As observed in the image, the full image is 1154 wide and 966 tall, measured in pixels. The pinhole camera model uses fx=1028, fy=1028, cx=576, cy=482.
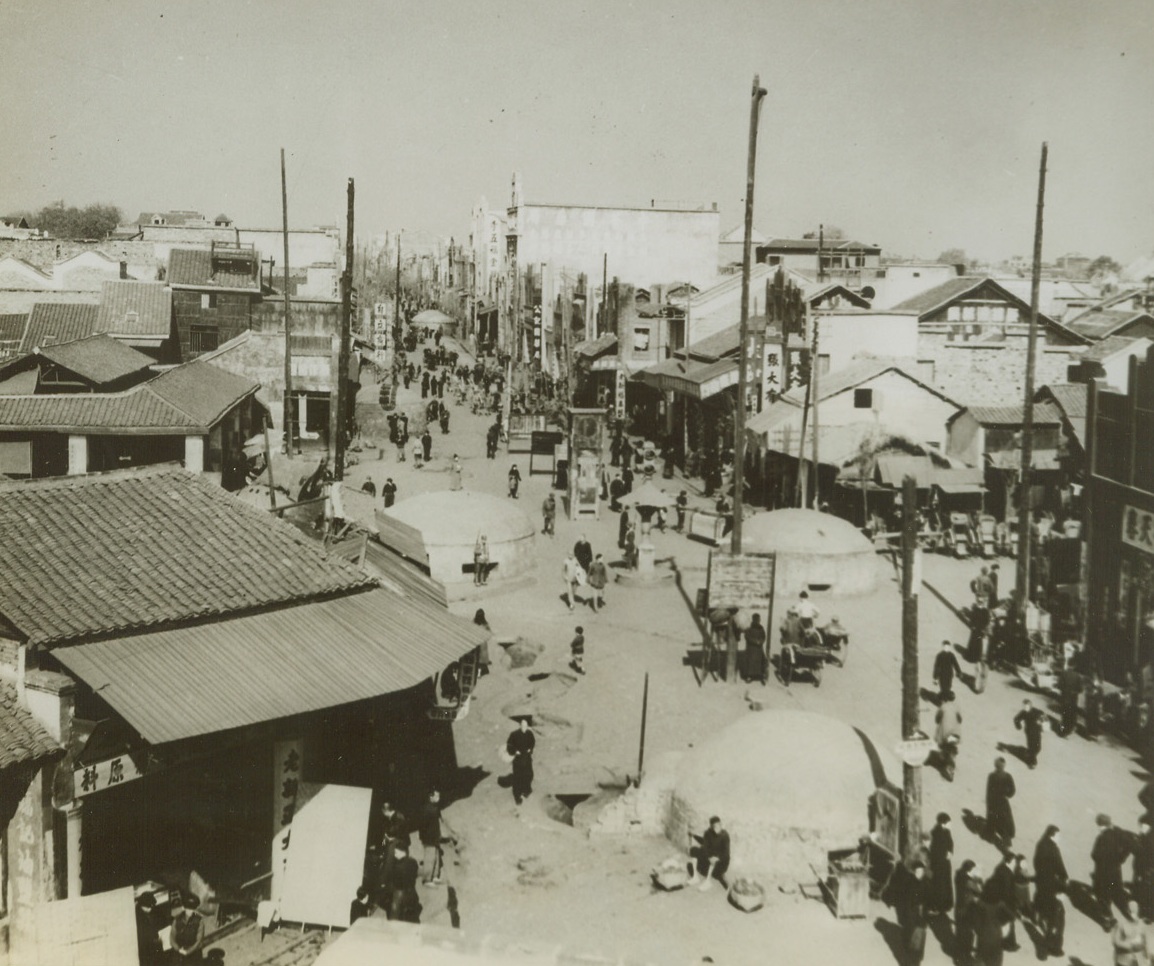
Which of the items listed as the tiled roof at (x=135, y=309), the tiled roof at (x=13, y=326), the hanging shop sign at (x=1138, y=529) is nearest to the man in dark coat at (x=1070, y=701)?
the hanging shop sign at (x=1138, y=529)

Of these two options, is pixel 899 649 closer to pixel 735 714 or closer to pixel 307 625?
pixel 735 714

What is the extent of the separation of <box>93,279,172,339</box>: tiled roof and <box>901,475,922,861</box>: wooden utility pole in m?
45.2

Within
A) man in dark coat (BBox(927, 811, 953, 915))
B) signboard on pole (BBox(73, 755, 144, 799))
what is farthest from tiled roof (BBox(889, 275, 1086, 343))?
signboard on pole (BBox(73, 755, 144, 799))

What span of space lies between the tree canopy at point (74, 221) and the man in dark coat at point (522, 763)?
85.5m

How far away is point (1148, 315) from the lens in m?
37.3

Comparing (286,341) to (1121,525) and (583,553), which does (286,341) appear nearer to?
(583,553)

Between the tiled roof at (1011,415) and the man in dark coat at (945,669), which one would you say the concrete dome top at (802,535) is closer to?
the man in dark coat at (945,669)

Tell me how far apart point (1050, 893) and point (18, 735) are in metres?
13.4

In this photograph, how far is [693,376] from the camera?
49.5m

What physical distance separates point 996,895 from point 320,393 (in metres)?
42.4

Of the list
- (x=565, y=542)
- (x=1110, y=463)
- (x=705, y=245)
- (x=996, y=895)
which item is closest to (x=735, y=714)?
(x=996, y=895)

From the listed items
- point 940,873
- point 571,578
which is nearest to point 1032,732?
point 940,873

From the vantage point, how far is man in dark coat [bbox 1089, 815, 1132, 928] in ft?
44.9

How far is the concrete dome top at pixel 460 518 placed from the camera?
31180mm
